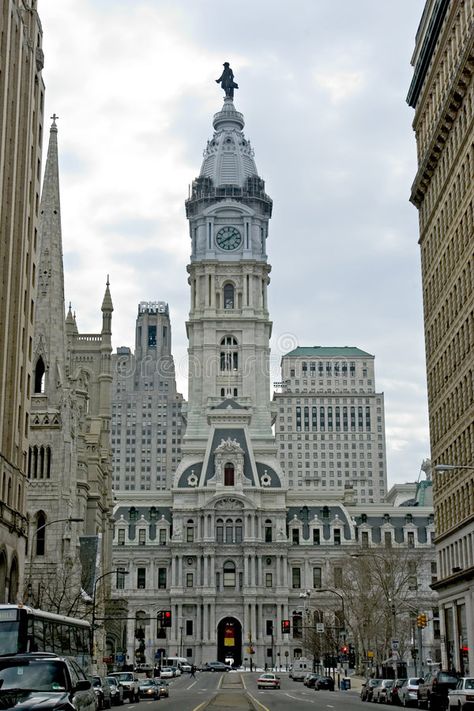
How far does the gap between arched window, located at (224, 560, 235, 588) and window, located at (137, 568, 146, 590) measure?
12.4 metres

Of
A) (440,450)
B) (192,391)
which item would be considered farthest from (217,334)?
(440,450)

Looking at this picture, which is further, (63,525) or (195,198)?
(195,198)

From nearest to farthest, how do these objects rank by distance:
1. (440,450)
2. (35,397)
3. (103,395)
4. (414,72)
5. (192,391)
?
(440,450) → (414,72) → (35,397) → (103,395) → (192,391)

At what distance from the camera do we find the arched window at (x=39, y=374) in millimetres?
88375

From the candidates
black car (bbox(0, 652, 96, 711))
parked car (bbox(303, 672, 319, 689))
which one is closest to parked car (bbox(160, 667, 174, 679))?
parked car (bbox(303, 672, 319, 689))

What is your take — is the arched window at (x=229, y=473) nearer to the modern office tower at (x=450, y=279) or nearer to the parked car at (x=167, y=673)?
the parked car at (x=167, y=673)

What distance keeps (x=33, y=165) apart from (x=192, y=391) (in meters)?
111

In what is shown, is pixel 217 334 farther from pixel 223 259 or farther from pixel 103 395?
pixel 103 395

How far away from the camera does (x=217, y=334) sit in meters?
183

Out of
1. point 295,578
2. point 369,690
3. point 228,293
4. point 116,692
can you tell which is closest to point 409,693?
point 369,690

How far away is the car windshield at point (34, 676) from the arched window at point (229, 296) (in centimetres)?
16206

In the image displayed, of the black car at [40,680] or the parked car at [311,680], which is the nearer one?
the black car at [40,680]

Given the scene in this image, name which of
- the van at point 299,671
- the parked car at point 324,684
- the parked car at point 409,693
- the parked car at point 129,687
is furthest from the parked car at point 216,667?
the parked car at point 409,693

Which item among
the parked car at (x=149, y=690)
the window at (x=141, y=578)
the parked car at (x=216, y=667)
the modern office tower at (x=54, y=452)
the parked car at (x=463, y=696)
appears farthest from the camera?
the window at (x=141, y=578)
